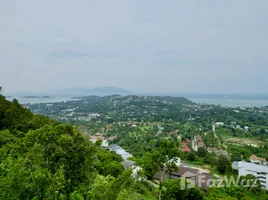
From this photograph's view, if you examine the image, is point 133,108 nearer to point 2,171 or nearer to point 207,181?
point 207,181

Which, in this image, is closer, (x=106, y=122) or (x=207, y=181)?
(x=207, y=181)

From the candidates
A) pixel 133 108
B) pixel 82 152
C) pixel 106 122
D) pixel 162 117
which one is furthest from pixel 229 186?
pixel 133 108

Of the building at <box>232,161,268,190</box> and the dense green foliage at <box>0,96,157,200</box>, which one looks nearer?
the dense green foliage at <box>0,96,157,200</box>

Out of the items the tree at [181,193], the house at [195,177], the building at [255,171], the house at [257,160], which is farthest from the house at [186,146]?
the tree at [181,193]

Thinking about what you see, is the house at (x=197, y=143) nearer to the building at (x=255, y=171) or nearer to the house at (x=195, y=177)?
the building at (x=255, y=171)

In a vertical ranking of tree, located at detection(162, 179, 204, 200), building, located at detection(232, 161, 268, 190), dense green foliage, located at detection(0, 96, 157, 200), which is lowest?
building, located at detection(232, 161, 268, 190)

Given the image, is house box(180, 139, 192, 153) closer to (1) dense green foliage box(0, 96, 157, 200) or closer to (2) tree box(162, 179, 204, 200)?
(2) tree box(162, 179, 204, 200)

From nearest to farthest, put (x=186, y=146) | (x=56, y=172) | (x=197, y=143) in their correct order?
(x=56, y=172) < (x=186, y=146) < (x=197, y=143)

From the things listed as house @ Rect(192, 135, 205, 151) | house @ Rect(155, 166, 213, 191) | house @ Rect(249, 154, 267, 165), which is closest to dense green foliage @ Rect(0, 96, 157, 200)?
house @ Rect(155, 166, 213, 191)

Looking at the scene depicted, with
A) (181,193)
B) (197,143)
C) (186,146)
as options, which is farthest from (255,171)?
(197,143)

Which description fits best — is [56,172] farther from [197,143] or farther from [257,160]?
[197,143]

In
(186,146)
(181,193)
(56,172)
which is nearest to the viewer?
(56,172)
